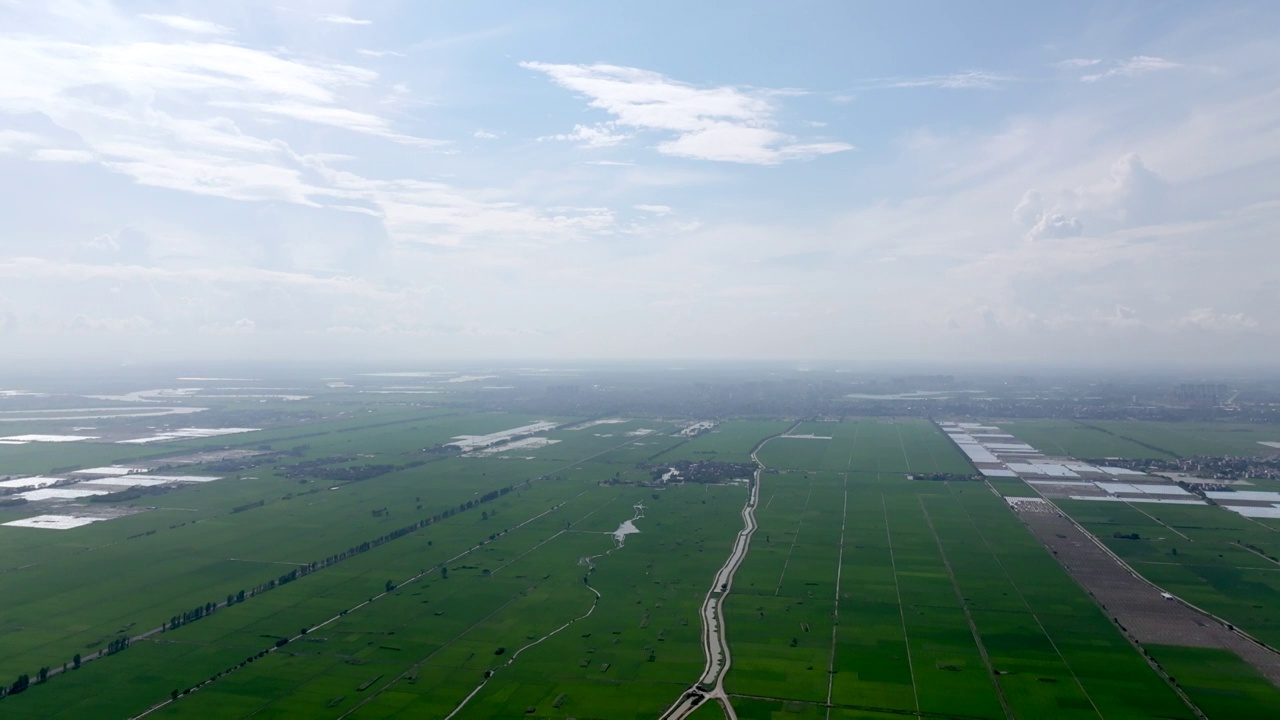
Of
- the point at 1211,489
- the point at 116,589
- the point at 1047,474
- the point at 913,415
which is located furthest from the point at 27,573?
the point at 913,415

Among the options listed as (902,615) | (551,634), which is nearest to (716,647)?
(551,634)

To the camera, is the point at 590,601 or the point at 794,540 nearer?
the point at 590,601

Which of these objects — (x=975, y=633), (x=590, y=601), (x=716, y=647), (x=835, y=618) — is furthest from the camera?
(x=590, y=601)

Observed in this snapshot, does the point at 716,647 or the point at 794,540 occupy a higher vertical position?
the point at 794,540

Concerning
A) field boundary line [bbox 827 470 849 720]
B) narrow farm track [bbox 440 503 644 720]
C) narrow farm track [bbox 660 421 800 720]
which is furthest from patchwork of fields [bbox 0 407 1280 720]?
narrow farm track [bbox 660 421 800 720]

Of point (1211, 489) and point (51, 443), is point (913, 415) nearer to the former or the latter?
point (1211, 489)

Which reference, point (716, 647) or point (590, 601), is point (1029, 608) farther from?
point (590, 601)
